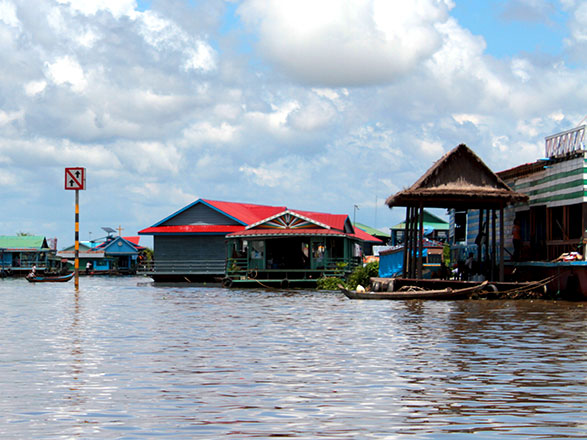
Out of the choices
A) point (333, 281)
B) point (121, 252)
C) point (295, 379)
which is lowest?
point (295, 379)

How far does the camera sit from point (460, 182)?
3158cm

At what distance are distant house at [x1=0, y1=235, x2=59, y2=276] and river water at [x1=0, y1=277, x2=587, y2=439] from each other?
7276 centimetres

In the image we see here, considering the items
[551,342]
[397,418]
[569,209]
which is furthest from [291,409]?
[569,209]

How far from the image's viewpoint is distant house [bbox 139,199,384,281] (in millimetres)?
46094

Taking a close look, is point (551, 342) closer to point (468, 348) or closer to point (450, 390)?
point (468, 348)

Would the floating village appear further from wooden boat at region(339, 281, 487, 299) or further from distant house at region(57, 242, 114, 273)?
distant house at region(57, 242, 114, 273)

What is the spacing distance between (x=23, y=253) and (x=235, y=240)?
4872 cm

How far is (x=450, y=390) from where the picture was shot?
30.6 ft

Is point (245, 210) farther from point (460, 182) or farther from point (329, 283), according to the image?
point (460, 182)

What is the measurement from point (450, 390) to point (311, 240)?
121ft

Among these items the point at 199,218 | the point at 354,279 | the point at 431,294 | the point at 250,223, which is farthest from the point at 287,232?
the point at 431,294

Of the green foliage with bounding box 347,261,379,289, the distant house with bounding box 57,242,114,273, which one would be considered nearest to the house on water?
the green foliage with bounding box 347,261,379,289

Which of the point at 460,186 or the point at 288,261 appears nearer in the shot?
the point at 460,186

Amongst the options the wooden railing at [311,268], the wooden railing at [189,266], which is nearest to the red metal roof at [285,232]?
the wooden railing at [311,268]
